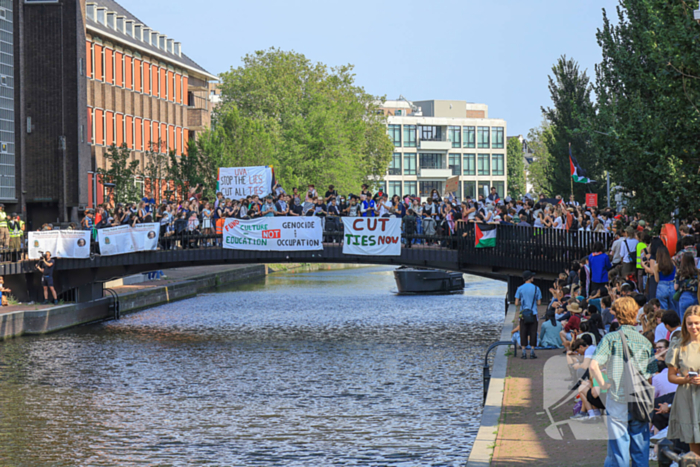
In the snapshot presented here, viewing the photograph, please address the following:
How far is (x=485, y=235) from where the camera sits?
31.6 metres

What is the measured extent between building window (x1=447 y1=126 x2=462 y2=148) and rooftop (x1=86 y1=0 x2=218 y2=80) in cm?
7278

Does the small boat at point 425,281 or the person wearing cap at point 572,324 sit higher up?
the person wearing cap at point 572,324

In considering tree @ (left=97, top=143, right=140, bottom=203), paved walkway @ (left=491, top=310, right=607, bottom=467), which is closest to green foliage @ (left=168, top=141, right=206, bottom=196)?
tree @ (left=97, top=143, right=140, bottom=203)

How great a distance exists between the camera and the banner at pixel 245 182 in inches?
1391

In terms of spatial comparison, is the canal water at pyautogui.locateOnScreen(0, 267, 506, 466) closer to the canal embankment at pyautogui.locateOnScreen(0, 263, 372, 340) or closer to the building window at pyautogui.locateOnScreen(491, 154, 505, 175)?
the canal embankment at pyautogui.locateOnScreen(0, 263, 372, 340)

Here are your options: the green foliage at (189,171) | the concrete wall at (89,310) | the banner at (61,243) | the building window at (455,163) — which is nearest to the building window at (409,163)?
the building window at (455,163)

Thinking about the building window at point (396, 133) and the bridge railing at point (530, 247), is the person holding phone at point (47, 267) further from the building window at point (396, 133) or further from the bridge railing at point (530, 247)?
the building window at point (396, 133)

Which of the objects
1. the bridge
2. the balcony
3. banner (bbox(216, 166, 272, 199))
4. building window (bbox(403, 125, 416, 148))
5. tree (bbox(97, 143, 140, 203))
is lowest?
the bridge

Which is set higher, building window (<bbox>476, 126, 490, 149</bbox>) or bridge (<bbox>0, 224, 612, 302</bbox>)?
building window (<bbox>476, 126, 490, 149</bbox>)

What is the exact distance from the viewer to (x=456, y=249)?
32.8 metres

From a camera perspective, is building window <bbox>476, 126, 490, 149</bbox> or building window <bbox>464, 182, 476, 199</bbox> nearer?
building window <bbox>464, 182, 476, 199</bbox>

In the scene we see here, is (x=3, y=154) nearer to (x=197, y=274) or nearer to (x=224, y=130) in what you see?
(x=197, y=274)

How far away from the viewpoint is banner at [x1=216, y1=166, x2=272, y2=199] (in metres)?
35.3

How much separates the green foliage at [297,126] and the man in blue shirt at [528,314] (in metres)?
46.7
